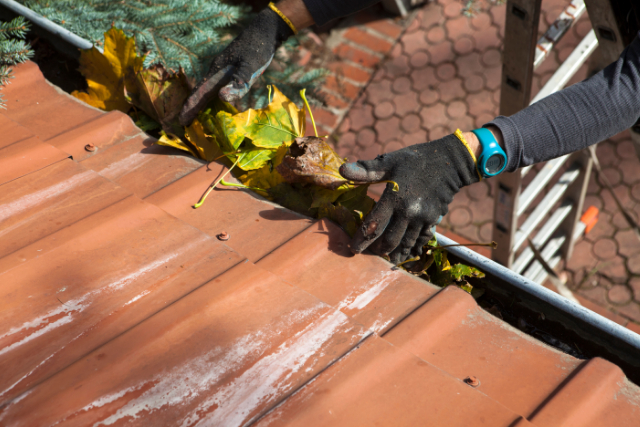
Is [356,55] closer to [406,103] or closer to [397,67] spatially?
[397,67]

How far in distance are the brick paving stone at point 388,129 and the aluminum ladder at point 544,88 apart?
5.13 feet

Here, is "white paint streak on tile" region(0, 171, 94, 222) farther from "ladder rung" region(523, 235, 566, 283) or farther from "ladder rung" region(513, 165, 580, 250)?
"ladder rung" region(523, 235, 566, 283)

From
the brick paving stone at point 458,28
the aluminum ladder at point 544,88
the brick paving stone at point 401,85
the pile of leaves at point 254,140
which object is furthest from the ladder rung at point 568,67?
the brick paving stone at point 458,28

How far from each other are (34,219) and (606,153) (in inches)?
170

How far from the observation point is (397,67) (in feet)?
15.1

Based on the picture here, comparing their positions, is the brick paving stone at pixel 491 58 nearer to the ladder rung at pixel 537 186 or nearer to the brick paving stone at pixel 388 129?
the brick paving stone at pixel 388 129

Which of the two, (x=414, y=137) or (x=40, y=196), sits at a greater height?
(x=40, y=196)

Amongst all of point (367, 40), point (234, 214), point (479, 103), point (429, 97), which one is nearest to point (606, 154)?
point (479, 103)

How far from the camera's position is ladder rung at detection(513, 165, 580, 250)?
299 centimetres

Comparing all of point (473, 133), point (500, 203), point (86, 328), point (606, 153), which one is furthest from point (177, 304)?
point (606, 153)

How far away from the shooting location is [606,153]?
4.04 m

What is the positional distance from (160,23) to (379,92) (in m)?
2.78

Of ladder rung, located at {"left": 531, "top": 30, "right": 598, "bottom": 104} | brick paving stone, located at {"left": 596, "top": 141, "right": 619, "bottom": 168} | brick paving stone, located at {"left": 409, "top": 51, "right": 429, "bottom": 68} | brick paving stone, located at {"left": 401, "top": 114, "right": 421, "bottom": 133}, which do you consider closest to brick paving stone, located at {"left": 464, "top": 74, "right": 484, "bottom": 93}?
brick paving stone, located at {"left": 409, "top": 51, "right": 429, "bottom": 68}

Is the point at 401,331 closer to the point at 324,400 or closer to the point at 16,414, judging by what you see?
the point at 324,400
